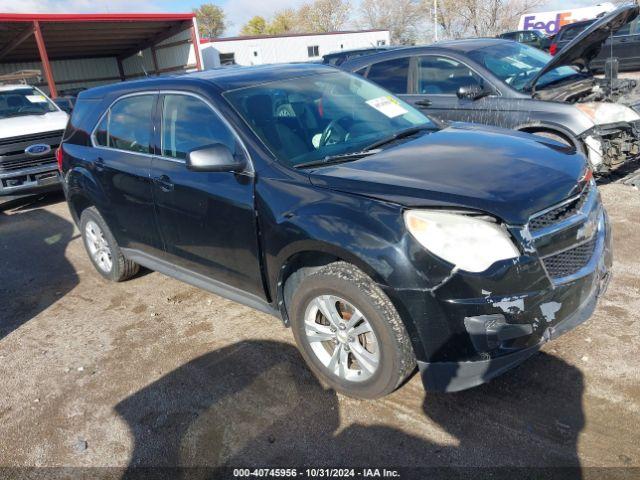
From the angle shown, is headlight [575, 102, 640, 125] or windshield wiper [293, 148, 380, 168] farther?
headlight [575, 102, 640, 125]

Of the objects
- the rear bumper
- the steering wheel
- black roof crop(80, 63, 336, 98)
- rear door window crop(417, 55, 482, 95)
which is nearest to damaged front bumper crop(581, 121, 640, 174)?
rear door window crop(417, 55, 482, 95)

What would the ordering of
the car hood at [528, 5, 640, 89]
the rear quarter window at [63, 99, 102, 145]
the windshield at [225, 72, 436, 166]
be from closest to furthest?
the windshield at [225, 72, 436, 166]
the rear quarter window at [63, 99, 102, 145]
the car hood at [528, 5, 640, 89]

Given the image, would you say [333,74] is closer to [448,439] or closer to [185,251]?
[185,251]

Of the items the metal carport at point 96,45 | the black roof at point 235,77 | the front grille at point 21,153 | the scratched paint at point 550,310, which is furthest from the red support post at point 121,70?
the scratched paint at point 550,310

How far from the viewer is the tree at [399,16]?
57.1 meters

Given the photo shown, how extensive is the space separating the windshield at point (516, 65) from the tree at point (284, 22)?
70535mm

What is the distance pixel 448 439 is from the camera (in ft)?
8.77

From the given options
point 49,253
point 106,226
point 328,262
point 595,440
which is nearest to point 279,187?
point 328,262

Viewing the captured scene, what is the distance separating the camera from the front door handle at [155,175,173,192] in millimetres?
3697

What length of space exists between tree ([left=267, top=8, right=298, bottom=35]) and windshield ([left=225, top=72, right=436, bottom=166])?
7334cm

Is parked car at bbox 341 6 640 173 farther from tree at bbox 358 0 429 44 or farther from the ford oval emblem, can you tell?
tree at bbox 358 0 429 44

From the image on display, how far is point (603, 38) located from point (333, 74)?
3.73 metres

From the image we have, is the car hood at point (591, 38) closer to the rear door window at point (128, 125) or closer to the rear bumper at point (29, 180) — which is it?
the rear door window at point (128, 125)

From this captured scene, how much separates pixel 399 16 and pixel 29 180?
57362 mm
